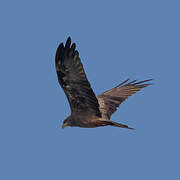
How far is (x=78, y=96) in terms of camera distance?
10.6 m

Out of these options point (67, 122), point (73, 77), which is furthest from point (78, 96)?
point (67, 122)

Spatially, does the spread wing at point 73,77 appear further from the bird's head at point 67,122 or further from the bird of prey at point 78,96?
the bird's head at point 67,122

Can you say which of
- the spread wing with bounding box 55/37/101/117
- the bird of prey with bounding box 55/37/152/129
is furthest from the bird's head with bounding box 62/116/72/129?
the spread wing with bounding box 55/37/101/117

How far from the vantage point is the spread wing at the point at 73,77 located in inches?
388

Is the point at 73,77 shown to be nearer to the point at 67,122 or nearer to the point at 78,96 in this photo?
the point at 78,96

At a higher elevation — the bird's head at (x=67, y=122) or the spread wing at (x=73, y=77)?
the spread wing at (x=73, y=77)

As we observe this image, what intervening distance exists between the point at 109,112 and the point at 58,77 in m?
2.51

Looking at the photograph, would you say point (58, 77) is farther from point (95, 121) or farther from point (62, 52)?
point (95, 121)

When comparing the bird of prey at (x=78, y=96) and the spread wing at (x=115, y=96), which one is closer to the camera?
the bird of prey at (x=78, y=96)

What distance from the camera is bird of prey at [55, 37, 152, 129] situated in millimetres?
9906

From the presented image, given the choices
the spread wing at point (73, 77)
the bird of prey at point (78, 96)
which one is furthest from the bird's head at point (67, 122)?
the spread wing at point (73, 77)

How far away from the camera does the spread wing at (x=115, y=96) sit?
40.5 ft

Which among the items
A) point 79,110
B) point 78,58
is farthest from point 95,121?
point 78,58

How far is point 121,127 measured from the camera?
35.1 ft
